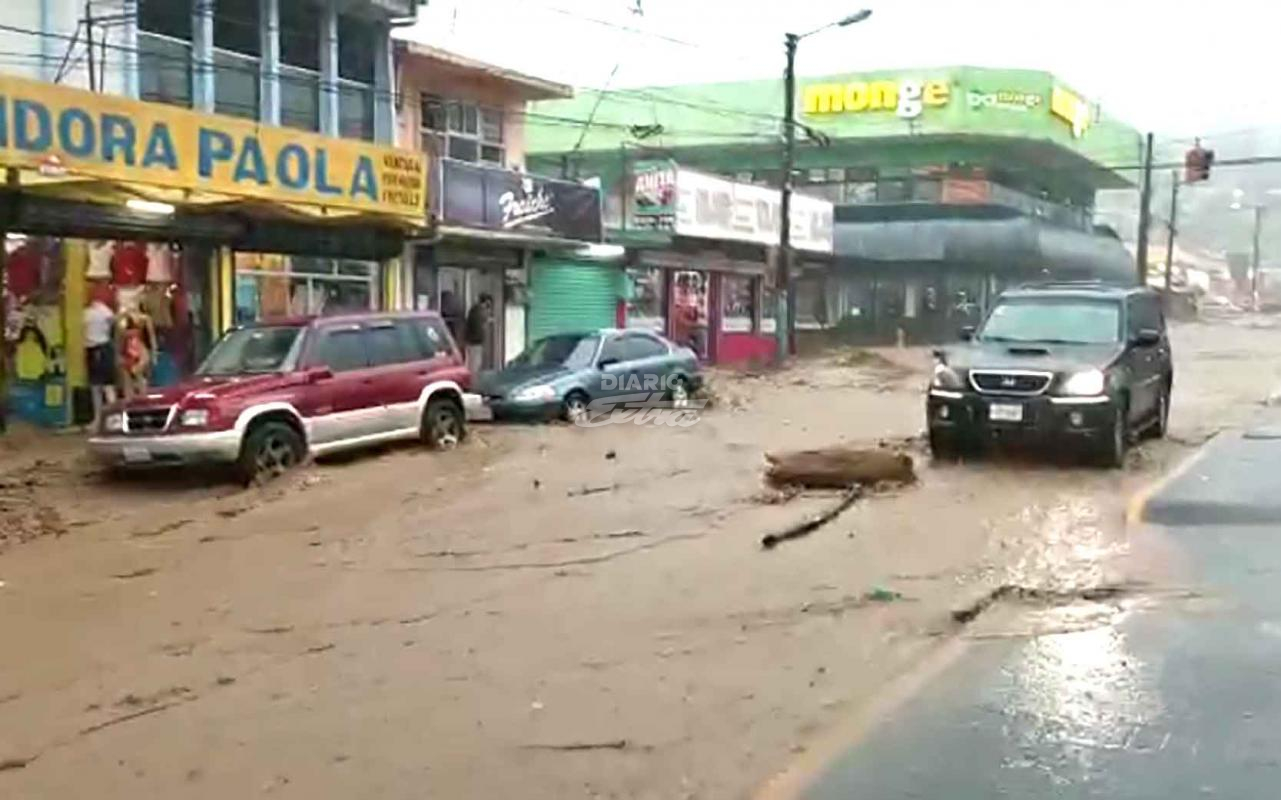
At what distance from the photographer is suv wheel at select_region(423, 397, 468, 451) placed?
16.8m

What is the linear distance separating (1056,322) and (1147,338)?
0.96m

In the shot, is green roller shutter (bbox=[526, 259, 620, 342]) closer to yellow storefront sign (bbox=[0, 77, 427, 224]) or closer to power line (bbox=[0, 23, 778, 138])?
power line (bbox=[0, 23, 778, 138])

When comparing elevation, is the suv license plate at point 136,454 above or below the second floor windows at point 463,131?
below

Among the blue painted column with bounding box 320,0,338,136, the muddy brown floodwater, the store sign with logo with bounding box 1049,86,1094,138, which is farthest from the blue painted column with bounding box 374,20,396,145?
the store sign with logo with bounding box 1049,86,1094,138

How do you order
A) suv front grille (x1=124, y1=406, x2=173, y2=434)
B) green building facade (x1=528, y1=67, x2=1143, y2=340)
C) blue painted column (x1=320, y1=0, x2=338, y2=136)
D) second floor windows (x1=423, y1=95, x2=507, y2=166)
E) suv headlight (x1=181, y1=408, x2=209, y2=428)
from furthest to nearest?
green building facade (x1=528, y1=67, x2=1143, y2=340) < second floor windows (x1=423, y1=95, x2=507, y2=166) < blue painted column (x1=320, y1=0, x2=338, y2=136) < suv front grille (x1=124, y1=406, x2=173, y2=434) < suv headlight (x1=181, y1=408, x2=209, y2=428)

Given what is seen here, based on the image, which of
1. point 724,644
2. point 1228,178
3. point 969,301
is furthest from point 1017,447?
point 1228,178

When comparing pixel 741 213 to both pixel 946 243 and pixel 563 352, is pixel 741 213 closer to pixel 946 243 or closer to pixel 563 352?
pixel 563 352

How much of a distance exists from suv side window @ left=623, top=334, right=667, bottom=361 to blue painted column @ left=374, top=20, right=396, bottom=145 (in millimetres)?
6161

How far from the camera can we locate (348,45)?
81.9 ft

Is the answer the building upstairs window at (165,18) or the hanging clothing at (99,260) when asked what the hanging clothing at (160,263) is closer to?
the hanging clothing at (99,260)

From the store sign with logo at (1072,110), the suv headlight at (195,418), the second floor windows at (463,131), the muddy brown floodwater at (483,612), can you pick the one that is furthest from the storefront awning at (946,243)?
the suv headlight at (195,418)

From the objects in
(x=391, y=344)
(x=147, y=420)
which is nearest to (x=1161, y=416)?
(x=391, y=344)

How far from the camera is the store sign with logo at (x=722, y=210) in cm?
3112

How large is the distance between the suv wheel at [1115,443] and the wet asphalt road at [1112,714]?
4.89 metres
